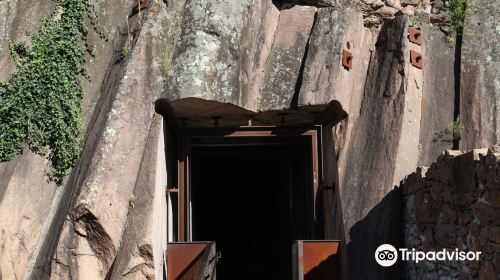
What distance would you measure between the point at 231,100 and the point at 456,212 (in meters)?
2.59

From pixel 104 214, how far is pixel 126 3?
267 centimetres

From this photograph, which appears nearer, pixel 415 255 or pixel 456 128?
pixel 415 255

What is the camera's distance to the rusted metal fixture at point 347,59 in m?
6.54

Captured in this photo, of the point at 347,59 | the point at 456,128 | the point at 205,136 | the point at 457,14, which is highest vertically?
the point at 457,14

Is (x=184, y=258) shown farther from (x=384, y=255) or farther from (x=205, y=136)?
(x=384, y=255)

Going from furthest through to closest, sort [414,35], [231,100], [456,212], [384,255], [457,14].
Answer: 1. [457,14]
2. [414,35]
3. [231,100]
4. [384,255]
5. [456,212]

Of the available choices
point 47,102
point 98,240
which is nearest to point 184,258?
point 98,240

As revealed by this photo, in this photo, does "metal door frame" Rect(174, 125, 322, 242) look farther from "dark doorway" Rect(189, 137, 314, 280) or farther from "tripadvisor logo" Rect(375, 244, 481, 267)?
"dark doorway" Rect(189, 137, 314, 280)

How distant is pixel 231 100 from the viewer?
6.15m

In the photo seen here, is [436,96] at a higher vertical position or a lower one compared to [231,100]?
higher

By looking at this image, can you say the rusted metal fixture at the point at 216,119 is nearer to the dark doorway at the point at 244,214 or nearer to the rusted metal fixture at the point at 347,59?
the rusted metal fixture at the point at 347,59

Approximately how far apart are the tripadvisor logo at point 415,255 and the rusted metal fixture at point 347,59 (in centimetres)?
190

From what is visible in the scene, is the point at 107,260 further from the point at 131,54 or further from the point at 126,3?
the point at 126,3

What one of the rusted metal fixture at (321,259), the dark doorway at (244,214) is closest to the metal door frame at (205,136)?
the rusted metal fixture at (321,259)
